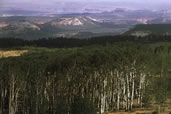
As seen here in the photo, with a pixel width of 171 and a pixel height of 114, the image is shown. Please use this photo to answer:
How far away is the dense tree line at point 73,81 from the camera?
70.1 meters

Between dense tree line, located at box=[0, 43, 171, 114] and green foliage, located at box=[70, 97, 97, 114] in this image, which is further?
dense tree line, located at box=[0, 43, 171, 114]

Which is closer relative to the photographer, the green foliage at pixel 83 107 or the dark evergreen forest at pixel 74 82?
the green foliage at pixel 83 107

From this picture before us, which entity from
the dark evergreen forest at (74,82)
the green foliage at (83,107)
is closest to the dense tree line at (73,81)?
the dark evergreen forest at (74,82)

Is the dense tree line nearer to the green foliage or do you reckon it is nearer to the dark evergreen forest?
the dark evergreen forest

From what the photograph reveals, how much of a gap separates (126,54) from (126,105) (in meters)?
11.7

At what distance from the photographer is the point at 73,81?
75.2 metres

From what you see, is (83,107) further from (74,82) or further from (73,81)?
(74,82)

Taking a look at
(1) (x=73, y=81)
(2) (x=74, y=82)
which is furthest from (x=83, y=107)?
(2) (x=74, y=82)

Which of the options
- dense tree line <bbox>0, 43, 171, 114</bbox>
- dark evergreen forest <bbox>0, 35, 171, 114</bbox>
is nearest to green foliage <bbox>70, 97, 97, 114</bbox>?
dense tree line <bbox>0, 43, 171, 114</bbox>

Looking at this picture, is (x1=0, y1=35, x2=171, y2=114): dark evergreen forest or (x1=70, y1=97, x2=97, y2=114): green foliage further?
(x1=0, y1=35, x2=171, y2=114): dark evergreen forest

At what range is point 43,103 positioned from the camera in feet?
232

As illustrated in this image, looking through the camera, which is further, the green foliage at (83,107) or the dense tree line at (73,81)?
the dense tree line at (73,81)

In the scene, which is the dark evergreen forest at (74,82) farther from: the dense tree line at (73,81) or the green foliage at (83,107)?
the green foliage at (83,107)

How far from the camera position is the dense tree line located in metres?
70.1
